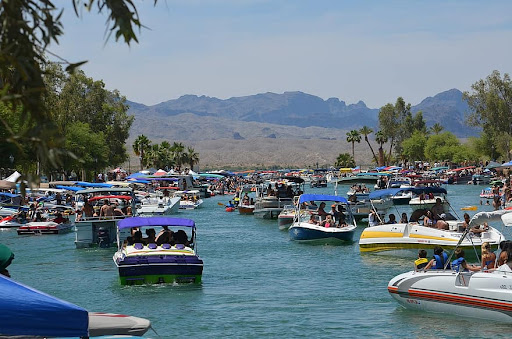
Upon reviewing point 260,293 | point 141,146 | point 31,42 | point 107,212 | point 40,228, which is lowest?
point 260,293

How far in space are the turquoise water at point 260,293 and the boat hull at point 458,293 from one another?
272mm

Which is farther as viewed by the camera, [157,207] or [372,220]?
[157,207]

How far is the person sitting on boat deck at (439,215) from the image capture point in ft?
106

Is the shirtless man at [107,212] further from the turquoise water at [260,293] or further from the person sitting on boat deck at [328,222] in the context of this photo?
the person sitting on boat deck at [328,222]

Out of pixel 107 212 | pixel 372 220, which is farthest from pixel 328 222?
pixel 107 212

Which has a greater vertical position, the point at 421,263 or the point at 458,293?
the point at 421,263

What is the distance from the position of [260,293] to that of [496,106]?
112719 millimetres

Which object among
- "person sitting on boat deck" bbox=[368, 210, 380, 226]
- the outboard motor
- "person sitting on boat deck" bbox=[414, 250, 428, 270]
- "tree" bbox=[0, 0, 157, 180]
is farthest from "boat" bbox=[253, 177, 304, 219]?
"tree" bbox=[0, 0, 157, 180]

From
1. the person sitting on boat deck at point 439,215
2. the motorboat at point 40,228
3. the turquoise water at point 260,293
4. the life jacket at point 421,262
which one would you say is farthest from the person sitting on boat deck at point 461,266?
the motorboat at point 40,228

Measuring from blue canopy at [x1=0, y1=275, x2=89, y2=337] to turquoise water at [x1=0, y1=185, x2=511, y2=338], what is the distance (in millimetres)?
9774

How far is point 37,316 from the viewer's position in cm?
Answer: 1057

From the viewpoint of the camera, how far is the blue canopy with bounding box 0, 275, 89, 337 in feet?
34.7

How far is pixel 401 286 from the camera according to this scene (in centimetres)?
2184

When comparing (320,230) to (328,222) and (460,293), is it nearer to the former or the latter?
(328,222)
